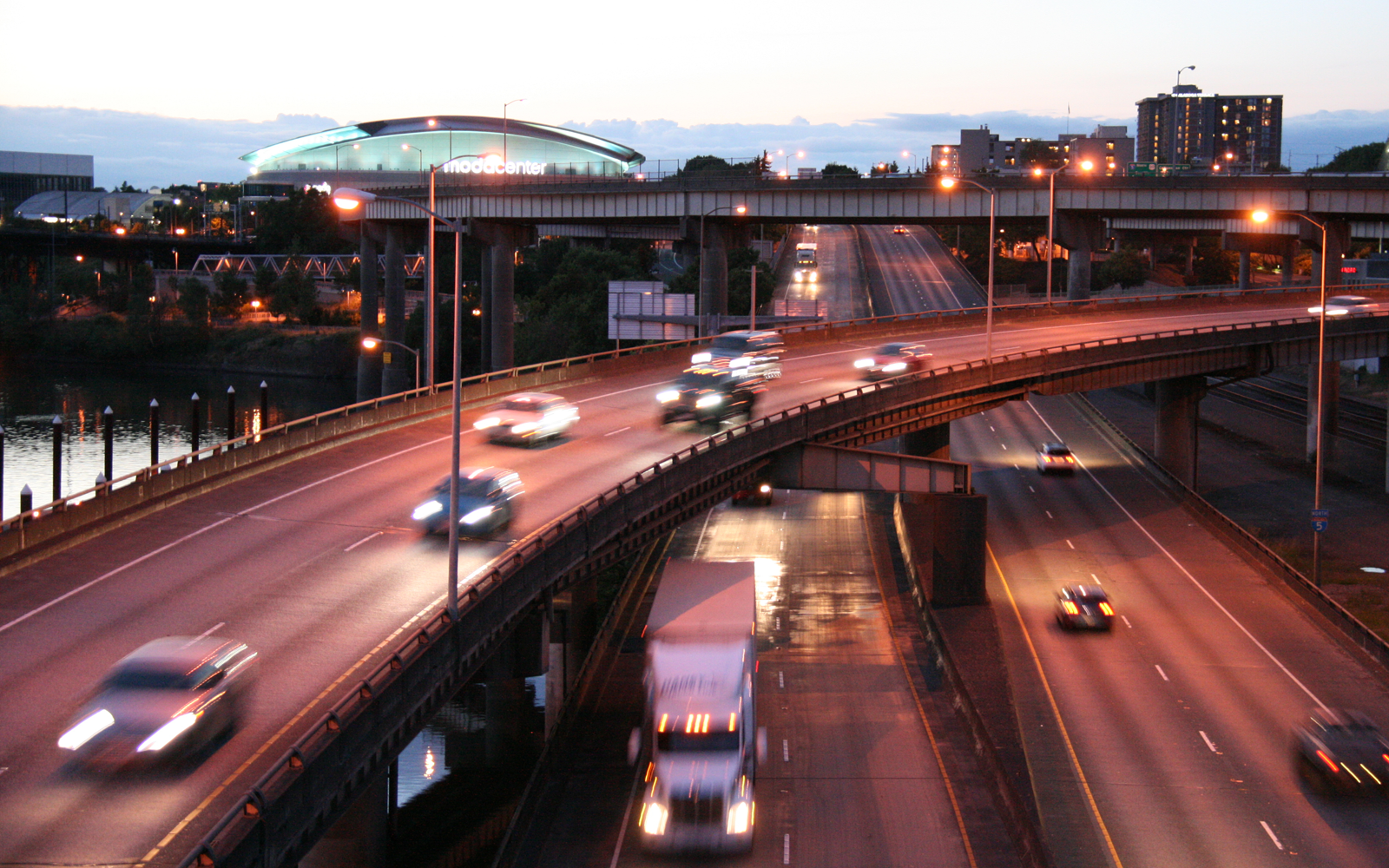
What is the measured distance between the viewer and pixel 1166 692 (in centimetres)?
3609

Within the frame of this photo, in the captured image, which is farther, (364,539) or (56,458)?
(56,458)

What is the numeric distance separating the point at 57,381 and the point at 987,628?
355 feet

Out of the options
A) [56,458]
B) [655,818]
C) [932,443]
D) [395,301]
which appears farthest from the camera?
[395,301]

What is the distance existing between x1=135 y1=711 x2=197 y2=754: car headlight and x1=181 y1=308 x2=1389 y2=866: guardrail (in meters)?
1.54

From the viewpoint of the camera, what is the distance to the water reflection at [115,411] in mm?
75625

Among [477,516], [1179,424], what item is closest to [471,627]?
[477,516]

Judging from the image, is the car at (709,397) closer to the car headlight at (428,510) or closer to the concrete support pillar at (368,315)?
the car headlight at (428,510)

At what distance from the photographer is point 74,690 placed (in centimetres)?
2011

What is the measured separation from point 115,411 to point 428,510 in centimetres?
8374

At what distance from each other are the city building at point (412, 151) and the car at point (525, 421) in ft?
353

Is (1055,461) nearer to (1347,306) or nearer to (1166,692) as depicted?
(1347,306)

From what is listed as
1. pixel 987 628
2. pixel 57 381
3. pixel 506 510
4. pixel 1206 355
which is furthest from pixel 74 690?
pixel 57 381

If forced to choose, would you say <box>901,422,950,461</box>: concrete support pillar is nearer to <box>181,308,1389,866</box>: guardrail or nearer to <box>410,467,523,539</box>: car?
<box>181,308,1389,866</box>: guardrail

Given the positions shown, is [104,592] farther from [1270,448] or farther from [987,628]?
[1270,448]
